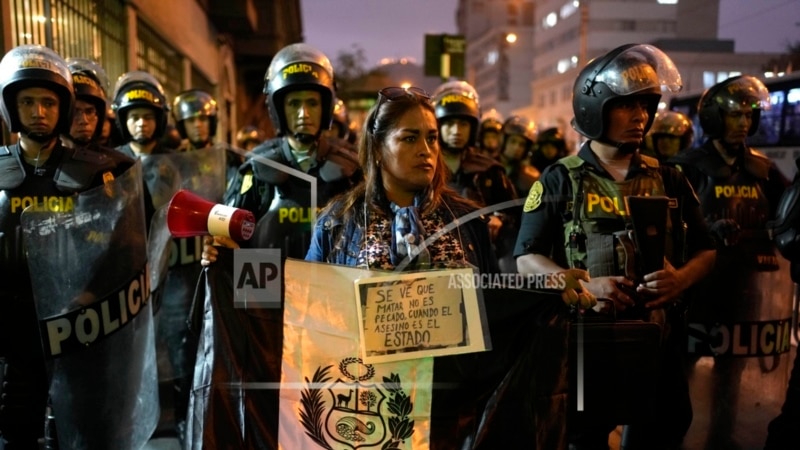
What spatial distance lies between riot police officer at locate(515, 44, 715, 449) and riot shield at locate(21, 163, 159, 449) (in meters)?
1.89

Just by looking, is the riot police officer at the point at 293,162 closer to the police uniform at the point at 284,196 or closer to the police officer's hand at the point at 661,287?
the police uniform at the point at 284,196

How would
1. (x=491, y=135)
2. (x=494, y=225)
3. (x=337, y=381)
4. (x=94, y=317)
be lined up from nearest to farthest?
(x=337, y=381)
(x=94, y=317)
(x=494, y=225)
(x=491, y=135)

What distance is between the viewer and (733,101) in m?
5.01

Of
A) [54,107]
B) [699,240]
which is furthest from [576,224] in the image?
[54,107]

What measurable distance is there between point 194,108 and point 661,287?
5.09 m

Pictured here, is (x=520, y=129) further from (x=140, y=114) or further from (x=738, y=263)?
(x=140, y=114)

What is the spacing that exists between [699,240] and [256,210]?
248 centimetres

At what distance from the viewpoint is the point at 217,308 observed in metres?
2.65

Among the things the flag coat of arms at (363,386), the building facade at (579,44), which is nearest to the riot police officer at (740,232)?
the building facade at (579,44)

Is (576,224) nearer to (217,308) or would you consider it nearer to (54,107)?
(217,308)

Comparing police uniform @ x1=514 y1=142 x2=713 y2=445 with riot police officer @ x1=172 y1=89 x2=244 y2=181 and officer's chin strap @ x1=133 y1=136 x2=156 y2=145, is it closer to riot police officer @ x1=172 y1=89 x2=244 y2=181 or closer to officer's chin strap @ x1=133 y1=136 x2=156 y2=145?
officer's chin strap @ x1=133 y1=136 x2=156 y2=145

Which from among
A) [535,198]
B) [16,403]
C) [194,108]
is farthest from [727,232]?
[194,108]

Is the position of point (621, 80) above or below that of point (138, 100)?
below

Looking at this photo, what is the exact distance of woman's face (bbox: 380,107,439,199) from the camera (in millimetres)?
2711
